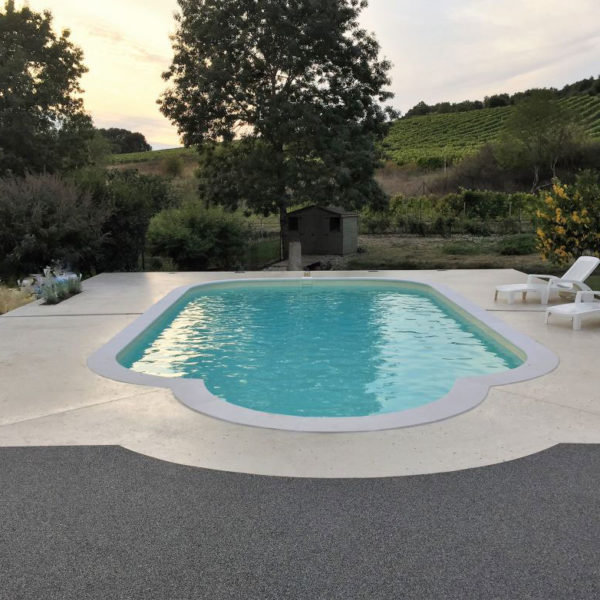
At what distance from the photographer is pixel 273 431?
4762 millimetres

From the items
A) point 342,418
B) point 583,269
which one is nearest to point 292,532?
point 342,418

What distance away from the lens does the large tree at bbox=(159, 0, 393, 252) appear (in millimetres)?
19312

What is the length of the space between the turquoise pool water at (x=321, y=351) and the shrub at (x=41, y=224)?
3361 millimetres

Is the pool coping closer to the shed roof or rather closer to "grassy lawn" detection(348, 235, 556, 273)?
"grassy lawn" detection(348, 235, 556, 273)

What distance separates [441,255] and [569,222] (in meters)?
8.60

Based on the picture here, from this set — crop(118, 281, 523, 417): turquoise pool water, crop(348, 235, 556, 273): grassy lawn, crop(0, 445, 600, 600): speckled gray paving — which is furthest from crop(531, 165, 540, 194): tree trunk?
crop(0, 445, 600, 600): speckled gray paving

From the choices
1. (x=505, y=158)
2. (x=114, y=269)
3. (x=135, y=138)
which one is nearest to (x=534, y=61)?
(x=505, y=158)

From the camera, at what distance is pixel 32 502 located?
3652 millimetres

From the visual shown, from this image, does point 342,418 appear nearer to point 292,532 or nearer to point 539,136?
point 292,532

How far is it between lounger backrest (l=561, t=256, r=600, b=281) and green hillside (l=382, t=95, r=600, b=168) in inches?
1961

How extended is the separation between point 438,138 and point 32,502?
75.7m

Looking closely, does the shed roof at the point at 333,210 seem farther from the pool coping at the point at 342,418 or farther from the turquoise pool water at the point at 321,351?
the pool coping at the point at 342,418

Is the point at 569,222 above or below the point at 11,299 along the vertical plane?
above

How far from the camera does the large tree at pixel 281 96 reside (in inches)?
760
